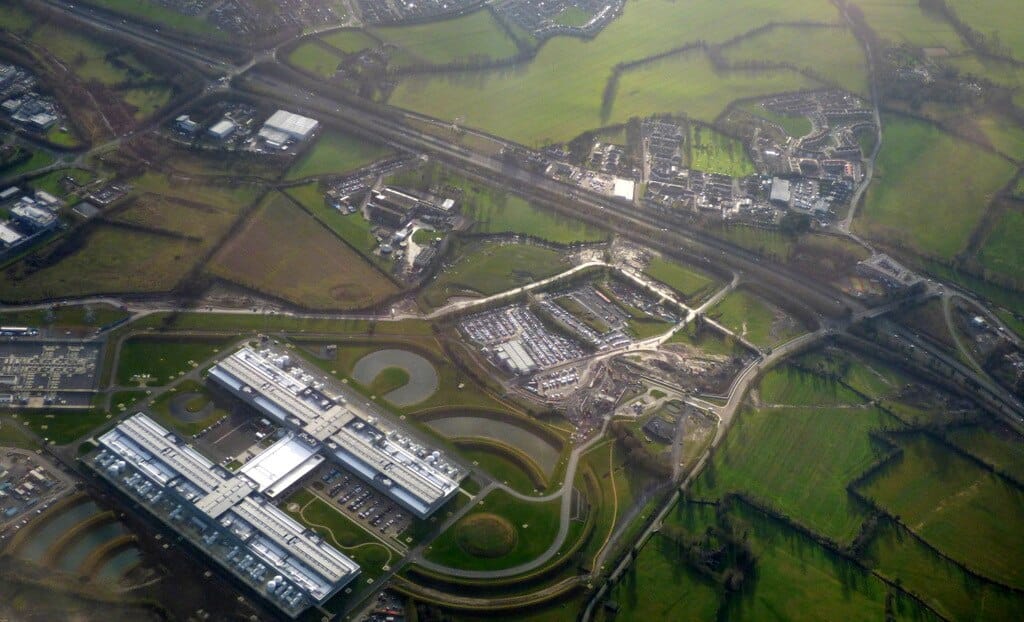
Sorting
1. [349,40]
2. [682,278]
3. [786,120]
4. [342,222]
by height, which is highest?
[349,40]

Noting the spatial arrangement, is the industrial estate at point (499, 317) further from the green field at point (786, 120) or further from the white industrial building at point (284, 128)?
the green field at point (786, 120)

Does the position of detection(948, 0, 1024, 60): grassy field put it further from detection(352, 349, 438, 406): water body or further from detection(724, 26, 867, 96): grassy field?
detection(352, 349, 438, 406): water body

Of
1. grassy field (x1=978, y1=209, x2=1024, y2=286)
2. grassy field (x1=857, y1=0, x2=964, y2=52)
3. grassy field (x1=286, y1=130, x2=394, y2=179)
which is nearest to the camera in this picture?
grassy field (x1=978, y1=209, x2=1024, y2=286)

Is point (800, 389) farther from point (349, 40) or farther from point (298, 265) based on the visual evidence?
point (349, 40)

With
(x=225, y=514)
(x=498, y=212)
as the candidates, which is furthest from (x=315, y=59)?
(x=225, y=514)

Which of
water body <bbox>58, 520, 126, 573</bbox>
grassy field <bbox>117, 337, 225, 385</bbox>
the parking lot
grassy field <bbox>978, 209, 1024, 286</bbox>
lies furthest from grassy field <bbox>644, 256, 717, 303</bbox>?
water body <bbox>58, 520, 126, 573</bbox>

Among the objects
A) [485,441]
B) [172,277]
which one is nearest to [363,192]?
[172,277]
